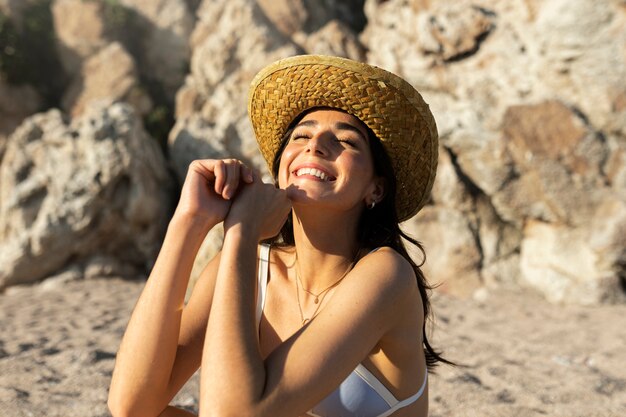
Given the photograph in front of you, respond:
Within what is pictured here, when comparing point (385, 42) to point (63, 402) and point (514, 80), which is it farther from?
point (63, 402)

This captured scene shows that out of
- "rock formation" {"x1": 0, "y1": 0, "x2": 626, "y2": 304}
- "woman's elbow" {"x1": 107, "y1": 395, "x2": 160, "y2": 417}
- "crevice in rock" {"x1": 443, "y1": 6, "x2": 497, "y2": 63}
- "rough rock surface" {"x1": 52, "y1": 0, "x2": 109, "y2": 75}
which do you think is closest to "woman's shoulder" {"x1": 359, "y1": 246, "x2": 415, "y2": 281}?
"woman's elbow" {"x1": 107, "y1": 395, "x2": 160, "y2": 417}

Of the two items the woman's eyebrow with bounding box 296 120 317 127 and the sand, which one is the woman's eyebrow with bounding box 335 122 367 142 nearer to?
the woman's eyebrow with bounding box 296 120 317 127

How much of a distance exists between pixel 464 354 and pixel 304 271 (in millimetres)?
3519

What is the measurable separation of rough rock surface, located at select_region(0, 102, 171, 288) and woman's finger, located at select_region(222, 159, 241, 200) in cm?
730

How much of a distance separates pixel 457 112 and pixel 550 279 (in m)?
2.55

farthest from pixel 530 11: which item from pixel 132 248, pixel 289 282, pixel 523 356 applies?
pixel 289 282

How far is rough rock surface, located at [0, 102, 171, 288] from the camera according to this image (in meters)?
8.66

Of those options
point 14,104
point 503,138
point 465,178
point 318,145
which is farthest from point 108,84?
point 318,145

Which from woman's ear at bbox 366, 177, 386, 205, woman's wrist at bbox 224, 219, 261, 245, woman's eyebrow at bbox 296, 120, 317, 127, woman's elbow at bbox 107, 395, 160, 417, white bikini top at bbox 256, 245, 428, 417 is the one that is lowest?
white bikini top at bbox 256, 245, 428, 417

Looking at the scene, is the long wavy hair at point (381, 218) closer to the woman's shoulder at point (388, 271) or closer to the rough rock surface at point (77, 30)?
the woman's shoulder at point (388, 271)

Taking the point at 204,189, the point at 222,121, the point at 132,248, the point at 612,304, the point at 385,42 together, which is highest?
the point at 204,189

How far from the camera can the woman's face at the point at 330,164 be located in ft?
6.66

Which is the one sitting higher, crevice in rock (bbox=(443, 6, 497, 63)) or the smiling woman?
the smiling woman

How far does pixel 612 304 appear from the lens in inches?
293
